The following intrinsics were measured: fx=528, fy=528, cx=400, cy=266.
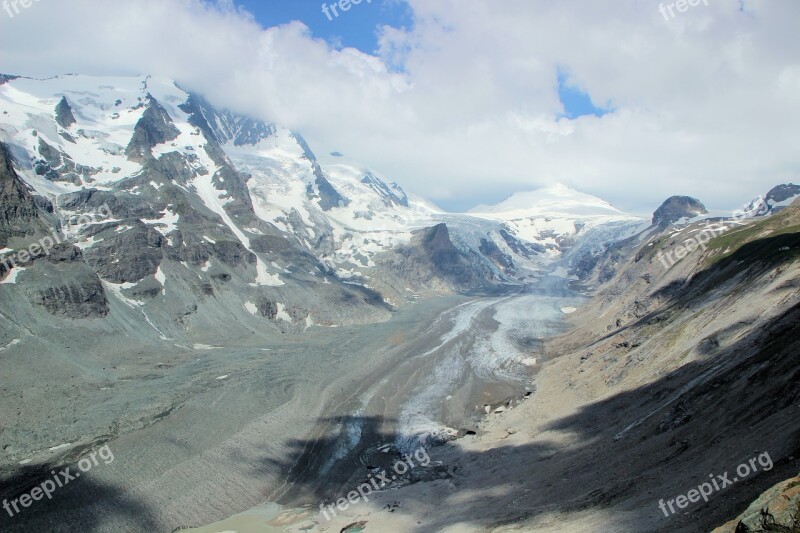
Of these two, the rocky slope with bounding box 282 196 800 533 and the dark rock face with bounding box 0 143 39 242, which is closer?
the rocky slope with bounding box 282 196 800 533

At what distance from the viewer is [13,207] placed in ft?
328

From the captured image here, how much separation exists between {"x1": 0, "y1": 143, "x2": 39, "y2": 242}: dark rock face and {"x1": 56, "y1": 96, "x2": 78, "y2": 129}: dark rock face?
8153 cm

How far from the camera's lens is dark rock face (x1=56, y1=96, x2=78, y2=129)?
577 ft

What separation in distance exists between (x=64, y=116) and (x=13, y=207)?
97771mm

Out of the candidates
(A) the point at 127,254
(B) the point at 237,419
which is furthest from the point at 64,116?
(B) the point at 237,419

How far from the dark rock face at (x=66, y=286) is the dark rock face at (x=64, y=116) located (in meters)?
95.8

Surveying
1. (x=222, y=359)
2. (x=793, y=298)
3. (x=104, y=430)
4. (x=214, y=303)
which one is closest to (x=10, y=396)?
(x=104, y=430)

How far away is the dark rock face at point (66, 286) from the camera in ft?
300

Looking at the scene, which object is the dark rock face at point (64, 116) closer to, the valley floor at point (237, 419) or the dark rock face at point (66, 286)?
Answer: the dark rock face at point (66, 286)

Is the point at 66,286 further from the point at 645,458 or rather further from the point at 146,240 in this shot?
the point at 645,458

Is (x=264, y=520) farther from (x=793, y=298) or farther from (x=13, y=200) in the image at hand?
(x=13, y=200)

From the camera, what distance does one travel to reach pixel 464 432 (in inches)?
2373

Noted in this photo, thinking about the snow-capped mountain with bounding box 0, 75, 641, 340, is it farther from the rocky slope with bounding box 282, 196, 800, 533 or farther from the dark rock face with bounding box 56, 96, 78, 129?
the rocky slope with bounding box 282, 196, 800, 533

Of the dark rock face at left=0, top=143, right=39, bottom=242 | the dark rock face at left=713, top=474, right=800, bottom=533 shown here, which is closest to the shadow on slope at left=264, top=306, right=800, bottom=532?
the dark rock face at left=713, top=474, right=800, bottom=533
